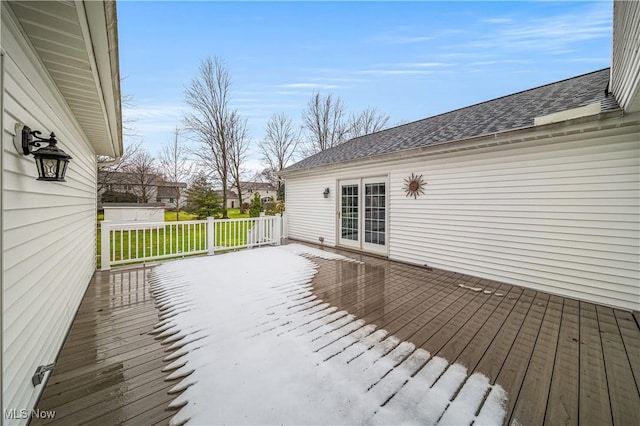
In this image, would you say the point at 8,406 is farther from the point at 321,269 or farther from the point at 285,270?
the point at 321,269

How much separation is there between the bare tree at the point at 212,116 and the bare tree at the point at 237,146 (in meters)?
0.26

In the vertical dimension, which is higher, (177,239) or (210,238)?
(177,239)

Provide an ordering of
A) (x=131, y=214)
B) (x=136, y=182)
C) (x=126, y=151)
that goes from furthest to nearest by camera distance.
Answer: (x=136, y=182) < (x=126, y=151) < (x=131, y=214)

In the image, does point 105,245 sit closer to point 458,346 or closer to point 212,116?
point 458,346

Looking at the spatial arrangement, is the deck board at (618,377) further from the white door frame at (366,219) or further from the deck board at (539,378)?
the white door frame at (366,219)

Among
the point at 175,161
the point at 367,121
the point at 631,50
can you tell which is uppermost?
the point at 367,121

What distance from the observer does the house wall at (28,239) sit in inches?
53.9

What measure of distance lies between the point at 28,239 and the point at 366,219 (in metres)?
5.90

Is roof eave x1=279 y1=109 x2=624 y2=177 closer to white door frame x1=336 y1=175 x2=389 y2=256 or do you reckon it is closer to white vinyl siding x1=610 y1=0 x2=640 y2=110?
white vinyl siding x1=610 y1=0 x2=640 y2=110

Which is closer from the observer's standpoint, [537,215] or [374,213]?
[537,215]

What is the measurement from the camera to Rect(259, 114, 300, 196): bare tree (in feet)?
59.5

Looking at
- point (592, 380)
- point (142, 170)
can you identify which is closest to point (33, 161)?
point (592, 380)

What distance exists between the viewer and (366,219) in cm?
662

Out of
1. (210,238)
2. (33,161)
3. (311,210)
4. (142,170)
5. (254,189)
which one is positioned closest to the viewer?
(33,161)
